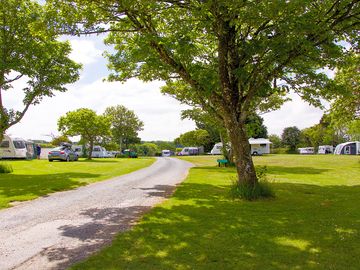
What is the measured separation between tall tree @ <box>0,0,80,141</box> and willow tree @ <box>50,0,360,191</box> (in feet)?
29.3

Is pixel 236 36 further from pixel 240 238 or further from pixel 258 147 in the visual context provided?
pixel 258 147

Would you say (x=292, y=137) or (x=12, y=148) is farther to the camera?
(x=292, y=137)

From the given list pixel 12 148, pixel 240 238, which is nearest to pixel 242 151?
pixel 240 238

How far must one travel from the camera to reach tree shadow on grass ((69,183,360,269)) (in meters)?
5.19

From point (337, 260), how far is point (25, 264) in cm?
452

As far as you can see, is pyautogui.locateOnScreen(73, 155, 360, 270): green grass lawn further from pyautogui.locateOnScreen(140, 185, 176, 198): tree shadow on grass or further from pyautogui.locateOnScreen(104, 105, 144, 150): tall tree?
pyautogui.locateOnScreen(104, 105, 144, 150): tall tree

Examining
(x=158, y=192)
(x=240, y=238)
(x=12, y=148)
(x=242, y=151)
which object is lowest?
(x=240, y=238)

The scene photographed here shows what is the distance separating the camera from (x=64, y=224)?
7688 millimetres

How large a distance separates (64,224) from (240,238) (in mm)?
3783

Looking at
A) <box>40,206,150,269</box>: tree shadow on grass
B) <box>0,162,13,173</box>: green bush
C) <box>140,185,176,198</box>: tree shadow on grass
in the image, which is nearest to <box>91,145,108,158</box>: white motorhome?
<box>0,162,13,173</box>: green bush

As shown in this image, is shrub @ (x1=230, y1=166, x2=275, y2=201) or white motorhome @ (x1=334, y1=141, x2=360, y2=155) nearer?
shrub @ (x1=230, y1=166, x2=275, y2=201)

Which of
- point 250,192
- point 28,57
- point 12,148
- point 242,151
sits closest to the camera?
point 250,192

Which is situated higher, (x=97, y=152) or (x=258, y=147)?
(x=258, y=147)

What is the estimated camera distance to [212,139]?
286ft
